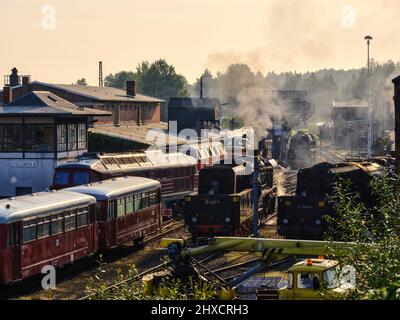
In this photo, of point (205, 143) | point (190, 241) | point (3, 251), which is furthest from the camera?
point (205, 143)

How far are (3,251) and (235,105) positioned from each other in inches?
1713

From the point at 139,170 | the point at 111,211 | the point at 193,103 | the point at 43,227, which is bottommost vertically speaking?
the point at 111,211

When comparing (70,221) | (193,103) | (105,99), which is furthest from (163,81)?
(70,221)

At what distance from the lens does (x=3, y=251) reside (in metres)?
23.6

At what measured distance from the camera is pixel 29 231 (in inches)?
975

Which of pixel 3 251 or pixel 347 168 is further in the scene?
pixel 347 168

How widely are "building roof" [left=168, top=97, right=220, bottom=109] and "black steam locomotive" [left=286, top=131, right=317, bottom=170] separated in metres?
8.24

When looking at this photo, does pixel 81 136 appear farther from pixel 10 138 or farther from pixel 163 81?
pixel 163 81

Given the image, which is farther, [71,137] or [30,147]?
[71,137]

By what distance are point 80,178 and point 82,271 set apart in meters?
7.29

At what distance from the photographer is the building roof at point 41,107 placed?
45.2 metres

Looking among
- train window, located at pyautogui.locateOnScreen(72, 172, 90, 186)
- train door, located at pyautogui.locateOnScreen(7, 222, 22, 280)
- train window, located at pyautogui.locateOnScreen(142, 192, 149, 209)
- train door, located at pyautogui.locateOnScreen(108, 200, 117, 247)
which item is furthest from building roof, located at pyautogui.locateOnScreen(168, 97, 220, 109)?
train door, located at pyautogui.locateOnScreen(7, 222, 22, 280)
